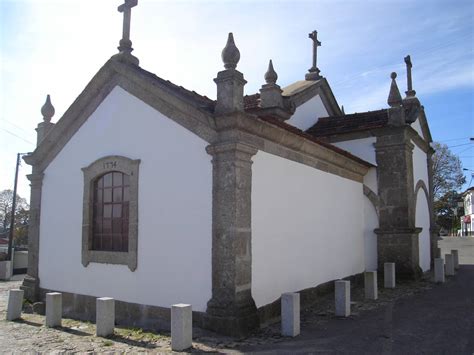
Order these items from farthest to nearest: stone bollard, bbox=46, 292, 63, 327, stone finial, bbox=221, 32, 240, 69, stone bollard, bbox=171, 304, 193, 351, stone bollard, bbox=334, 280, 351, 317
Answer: stone bollard, bbox=334, 280, 351, 317
stone bollard, bbox=46, 292, 63, 327
stone finial, bbox=221, 32, 240, 69
stone bollard, bbox=171, 304, 193, 351

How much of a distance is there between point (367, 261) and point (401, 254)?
94 cm

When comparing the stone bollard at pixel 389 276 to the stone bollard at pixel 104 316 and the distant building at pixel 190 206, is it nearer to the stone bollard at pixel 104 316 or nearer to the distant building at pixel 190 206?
the distant building at pixel 190 206

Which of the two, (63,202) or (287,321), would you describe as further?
(63,202)

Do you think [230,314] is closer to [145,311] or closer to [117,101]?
[145,311]

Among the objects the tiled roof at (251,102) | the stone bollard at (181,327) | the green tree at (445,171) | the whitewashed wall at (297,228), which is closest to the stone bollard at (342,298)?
the whitewashed wall at (297,228)

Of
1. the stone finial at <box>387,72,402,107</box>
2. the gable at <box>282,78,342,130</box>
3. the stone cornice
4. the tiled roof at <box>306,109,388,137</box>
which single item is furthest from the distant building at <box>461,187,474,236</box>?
the stone cornice

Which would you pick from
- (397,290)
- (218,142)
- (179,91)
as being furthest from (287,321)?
(397,290)

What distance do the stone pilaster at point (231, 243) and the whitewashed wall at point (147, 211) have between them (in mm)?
189

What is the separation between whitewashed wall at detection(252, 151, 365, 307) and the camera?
24.0ft

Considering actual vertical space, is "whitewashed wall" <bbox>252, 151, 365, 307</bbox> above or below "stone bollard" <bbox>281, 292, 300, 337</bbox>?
above

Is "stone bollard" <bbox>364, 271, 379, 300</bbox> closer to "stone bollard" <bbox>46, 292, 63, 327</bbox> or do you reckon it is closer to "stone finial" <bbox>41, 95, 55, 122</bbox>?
"stone bollard" <bbox>46, 292, 63, 327</bbox>

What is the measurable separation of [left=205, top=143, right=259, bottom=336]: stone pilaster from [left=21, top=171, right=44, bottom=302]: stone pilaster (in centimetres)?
518

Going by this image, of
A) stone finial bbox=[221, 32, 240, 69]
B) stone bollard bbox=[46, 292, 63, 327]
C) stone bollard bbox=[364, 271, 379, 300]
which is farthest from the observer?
stone bollard bbox=[364, 271, 379, 300]

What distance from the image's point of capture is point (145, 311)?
7.52 meters
